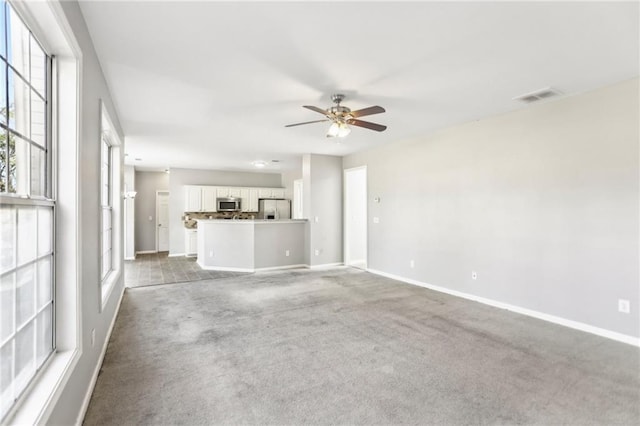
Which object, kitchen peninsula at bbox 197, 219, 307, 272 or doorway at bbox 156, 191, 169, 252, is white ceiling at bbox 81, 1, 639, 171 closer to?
kitchen peninsula at bbox 197, 219, 307, 272

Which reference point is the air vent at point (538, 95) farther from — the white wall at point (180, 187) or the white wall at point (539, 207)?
the white wall at point (180, 187)

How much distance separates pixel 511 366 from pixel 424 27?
272 cm

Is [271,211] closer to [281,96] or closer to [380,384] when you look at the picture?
[281,96]

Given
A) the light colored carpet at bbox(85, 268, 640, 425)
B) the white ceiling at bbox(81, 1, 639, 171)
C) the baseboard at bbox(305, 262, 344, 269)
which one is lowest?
the light colored carpet at bbox(85, 268, 640, 425)

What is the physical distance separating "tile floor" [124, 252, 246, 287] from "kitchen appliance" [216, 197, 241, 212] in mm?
1690

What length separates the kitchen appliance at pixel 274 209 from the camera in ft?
32.5

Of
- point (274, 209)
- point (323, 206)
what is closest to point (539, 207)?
point (323, 206)

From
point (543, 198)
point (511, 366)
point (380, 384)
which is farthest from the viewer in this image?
point (543, 198)

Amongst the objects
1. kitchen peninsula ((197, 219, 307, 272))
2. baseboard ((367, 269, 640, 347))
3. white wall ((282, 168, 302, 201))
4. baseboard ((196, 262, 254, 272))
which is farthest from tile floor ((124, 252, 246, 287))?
baseboard ((367, 269, 640, 347))

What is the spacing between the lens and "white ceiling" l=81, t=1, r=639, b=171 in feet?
6.80

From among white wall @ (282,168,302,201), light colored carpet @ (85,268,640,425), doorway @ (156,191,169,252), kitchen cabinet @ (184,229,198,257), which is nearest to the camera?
light colored carpet @ (85,268,640,425)

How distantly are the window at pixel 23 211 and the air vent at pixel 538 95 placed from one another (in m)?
4.14

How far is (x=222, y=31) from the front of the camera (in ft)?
7.43

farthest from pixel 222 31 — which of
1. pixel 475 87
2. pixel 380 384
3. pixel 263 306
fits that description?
pixel 263 306
